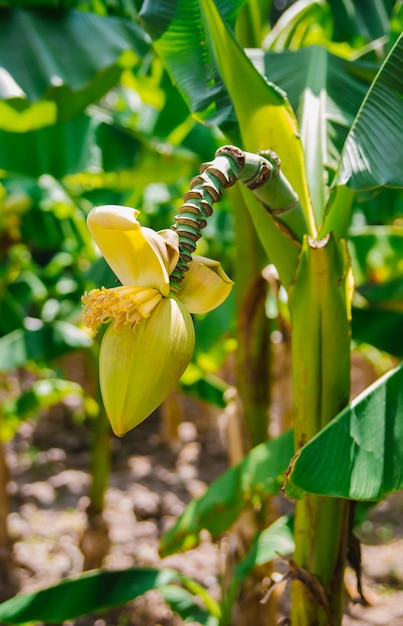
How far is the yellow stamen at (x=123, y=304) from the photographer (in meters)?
0.44

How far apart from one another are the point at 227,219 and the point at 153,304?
5.77 feet

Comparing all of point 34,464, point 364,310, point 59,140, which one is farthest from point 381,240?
point 34,464

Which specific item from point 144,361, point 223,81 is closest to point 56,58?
point 223,81

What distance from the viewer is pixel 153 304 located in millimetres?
440

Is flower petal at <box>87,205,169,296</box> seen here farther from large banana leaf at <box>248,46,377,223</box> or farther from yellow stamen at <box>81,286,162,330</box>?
large banana leaf at <box>248,46,377,223</box>

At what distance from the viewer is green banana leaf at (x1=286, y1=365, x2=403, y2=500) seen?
68 cm

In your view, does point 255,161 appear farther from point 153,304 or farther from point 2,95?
point 2,95

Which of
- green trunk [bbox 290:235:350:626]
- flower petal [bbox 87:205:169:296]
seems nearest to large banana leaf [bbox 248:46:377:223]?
green trunk [bbox 290:235:350:626]

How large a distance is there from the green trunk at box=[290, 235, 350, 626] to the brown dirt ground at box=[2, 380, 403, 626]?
0.65m

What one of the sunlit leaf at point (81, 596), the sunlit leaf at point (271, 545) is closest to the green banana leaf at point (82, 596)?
the sunlit leaf at point (81, 596)

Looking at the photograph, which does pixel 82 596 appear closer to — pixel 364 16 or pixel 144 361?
pixel 144 361

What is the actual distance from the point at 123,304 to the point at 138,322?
0.02 meters

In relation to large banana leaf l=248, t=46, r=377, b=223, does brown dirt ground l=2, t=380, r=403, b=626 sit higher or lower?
lower

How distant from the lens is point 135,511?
2.74 metres
